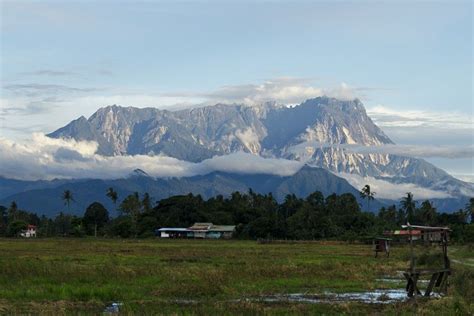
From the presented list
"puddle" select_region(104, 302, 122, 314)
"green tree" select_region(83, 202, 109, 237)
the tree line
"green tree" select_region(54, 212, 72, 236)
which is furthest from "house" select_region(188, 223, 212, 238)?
"puddle" select_region(104, 302, 122, 314)

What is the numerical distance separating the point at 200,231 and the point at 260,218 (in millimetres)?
20872

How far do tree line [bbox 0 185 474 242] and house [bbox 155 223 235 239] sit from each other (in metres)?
2.93

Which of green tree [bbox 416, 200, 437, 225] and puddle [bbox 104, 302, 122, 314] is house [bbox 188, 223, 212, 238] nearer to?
green tree [bbox 416, 200, 437, 225]

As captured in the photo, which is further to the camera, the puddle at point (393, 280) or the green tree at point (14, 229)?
the green tree at point (14, 229)

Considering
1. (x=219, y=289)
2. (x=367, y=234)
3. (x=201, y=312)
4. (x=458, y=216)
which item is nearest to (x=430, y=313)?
(x=201, y=312)

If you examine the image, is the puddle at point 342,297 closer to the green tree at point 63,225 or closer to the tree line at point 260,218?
the tree line at point 260,218

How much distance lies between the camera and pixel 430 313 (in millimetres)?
21891

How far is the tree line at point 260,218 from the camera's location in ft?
403

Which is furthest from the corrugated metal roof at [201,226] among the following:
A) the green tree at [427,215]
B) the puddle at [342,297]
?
the puddle at [342,297]

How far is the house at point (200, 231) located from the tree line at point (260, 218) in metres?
2.93

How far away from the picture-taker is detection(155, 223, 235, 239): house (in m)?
140

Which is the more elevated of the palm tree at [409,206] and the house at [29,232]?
the palm tree at [409,206]

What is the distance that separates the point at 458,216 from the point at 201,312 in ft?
409

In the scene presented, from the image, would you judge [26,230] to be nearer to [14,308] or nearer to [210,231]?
[210,231]
